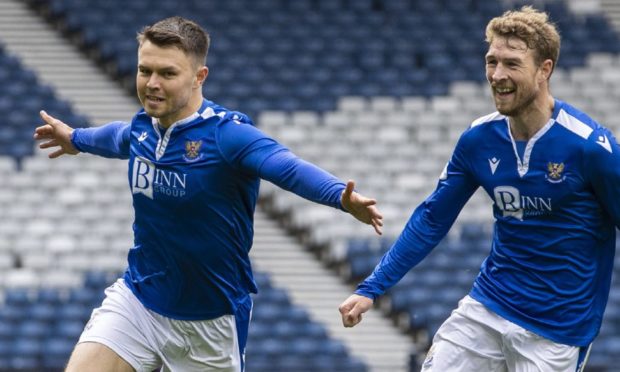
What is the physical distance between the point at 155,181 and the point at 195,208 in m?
0.21

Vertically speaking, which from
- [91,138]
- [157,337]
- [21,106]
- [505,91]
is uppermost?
[505,91]

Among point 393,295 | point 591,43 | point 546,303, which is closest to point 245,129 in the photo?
point 546,303

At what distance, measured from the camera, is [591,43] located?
16875 mm

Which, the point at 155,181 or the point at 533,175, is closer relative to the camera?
the point at 533,175

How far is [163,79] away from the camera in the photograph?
545 centimetres

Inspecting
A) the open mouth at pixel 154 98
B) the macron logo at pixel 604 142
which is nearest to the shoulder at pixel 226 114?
the open mouth at pixel 154 98

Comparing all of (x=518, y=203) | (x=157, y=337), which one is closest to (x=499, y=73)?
(x=518, y=203)

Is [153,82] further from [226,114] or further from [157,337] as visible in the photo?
[157,337]

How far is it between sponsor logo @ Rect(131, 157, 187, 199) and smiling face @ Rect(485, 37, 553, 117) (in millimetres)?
1372

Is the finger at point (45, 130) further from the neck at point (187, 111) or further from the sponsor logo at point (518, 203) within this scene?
the sponsor logo at point (518, 203)

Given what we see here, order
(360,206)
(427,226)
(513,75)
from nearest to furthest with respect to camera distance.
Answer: (360,206) < (513,75) < (427,226)

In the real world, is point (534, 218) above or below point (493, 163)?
below

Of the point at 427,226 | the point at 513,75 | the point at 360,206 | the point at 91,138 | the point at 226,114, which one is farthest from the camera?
the point at 91,138

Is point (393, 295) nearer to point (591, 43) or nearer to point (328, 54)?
point (328, 54)
